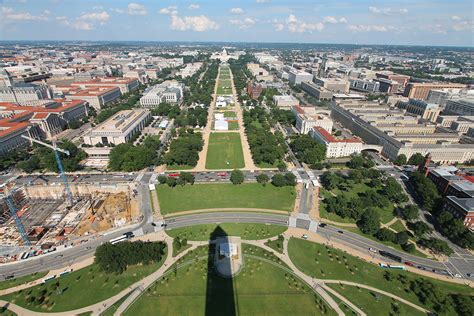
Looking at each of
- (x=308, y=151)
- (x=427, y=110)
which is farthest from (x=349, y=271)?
(x=427, y=110)

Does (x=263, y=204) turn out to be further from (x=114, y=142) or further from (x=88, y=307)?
(x=114, y=142)

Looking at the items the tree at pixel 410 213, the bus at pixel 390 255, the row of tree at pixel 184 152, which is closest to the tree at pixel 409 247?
the bus at pixel 390 255

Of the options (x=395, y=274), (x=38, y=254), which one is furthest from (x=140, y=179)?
(x=395, y=274)

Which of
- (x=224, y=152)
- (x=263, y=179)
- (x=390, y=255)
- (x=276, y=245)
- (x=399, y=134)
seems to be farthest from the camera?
(x=399, y=134)

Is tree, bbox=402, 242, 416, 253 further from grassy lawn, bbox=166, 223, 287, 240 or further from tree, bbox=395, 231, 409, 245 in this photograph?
grassy lawn, bbox=166, 223, 287, 240

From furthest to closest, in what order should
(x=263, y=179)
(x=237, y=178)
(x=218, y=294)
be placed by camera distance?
(x=263, y=179) → (x=237, y=178) → (x=218, y=294)

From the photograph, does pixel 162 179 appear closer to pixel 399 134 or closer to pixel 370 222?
pixel 370 222
